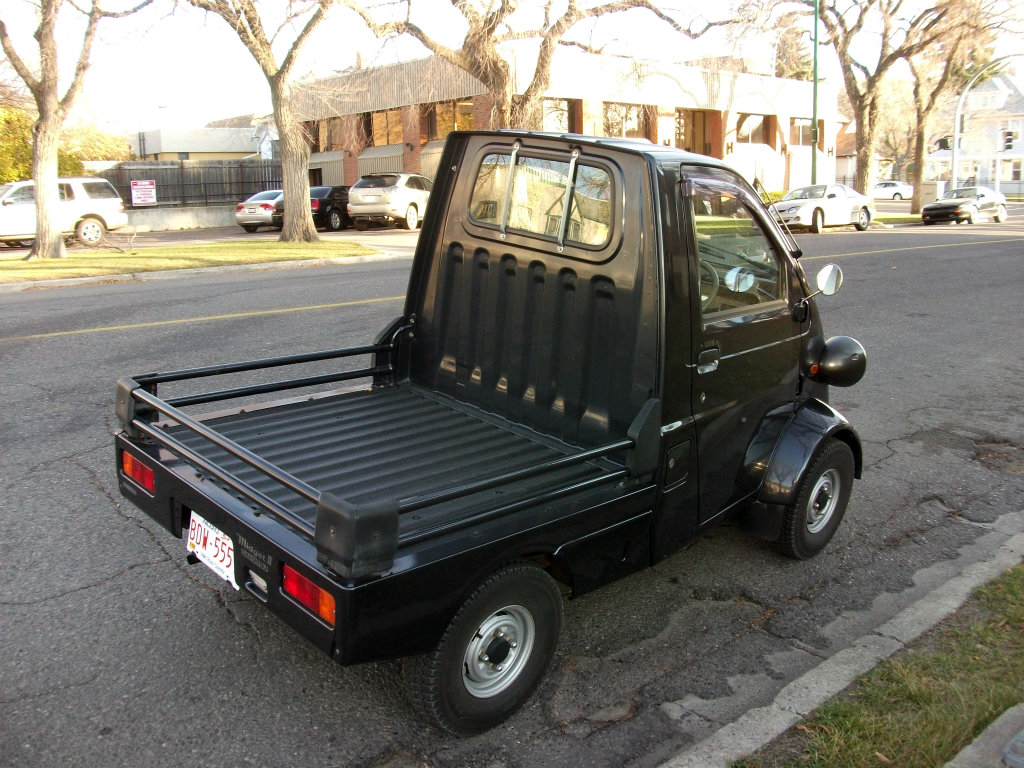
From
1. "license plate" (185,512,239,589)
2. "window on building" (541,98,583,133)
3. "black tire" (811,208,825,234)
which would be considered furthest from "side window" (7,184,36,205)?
"license plate" (185,512,239,589)

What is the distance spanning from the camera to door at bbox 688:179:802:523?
3.56 m

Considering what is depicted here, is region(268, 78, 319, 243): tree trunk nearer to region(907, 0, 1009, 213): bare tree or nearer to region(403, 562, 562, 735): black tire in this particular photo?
region(403, 562, 562, 735): black tire

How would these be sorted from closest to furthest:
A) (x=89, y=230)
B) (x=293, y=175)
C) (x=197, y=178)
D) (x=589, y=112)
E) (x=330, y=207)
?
(x=293, y=175) < (x=89, y=230) < (x=330, y=207) < (x=197, y=178) < (x=589, y=112)

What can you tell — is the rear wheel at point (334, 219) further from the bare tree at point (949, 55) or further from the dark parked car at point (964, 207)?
the bare tree at point (949, 55)

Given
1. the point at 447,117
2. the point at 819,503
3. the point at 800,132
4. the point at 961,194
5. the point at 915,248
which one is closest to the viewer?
the point at 819,503

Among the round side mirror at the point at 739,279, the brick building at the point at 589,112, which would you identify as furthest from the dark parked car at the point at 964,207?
the round side mirror at the point at 739,279

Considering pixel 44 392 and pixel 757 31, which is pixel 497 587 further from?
pixel 757 31

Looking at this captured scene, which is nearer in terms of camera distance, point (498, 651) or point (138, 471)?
point (498, 651)

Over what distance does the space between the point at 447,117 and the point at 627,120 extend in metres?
7.67

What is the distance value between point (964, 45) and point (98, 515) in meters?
39.5

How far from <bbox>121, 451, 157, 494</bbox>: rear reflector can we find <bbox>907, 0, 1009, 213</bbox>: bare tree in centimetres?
3720

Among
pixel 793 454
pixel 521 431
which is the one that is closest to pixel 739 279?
pixel 793 454

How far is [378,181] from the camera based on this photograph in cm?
2709

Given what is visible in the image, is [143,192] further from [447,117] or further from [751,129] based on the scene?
[751,129]
